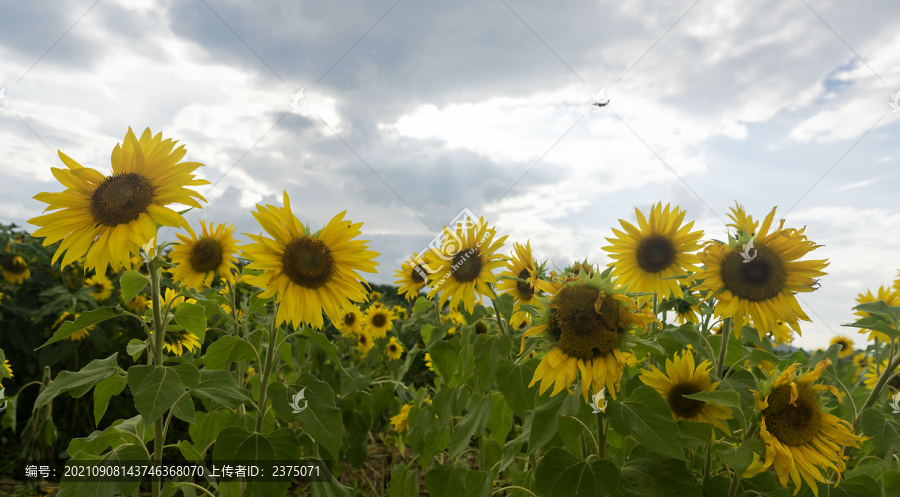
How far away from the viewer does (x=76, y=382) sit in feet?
5.80

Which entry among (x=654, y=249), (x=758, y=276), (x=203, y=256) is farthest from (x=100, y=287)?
(x=758, y=276)

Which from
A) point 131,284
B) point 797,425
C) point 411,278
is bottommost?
point 797,425

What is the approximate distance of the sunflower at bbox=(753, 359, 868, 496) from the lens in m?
1.75

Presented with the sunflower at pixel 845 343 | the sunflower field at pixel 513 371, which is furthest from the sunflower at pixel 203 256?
the sunflower at pixel 845 343

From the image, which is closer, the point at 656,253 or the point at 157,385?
the point at 157,385

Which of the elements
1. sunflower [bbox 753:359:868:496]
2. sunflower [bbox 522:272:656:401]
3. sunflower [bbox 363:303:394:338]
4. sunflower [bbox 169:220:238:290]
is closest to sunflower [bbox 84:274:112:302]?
sunflower [bbox 363:303:394:338]

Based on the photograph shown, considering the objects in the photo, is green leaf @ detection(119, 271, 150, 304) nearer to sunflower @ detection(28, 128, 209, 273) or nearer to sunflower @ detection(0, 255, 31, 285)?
sunflower @ detection(28, 128, 209, 273)

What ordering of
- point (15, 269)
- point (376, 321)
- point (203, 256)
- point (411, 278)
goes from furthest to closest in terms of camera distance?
1. point (376, 321)
2. point (15, 269)
3. point (411, 278)
4. point (203, 256)

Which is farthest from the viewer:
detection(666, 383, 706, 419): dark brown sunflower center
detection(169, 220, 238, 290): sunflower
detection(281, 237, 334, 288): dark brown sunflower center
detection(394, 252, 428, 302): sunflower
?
detection(394, 252, 428, 302): sunflower

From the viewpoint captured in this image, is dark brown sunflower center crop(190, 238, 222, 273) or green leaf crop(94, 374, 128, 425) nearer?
green leaf crop(94, 374, 128, 425)

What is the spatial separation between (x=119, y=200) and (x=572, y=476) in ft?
5.93

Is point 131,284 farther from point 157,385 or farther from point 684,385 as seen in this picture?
point 684,385

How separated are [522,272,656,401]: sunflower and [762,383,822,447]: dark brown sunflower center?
0.57 meters

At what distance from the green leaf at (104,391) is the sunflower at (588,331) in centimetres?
153
